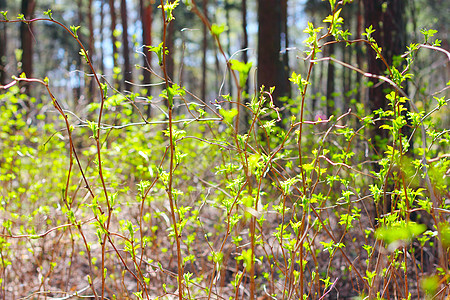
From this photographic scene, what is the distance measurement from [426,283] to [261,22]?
487 centimetres

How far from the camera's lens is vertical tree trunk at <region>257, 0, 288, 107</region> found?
4938mm

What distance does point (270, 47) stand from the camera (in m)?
5.01

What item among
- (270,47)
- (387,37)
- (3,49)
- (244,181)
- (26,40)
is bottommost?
(244,181)

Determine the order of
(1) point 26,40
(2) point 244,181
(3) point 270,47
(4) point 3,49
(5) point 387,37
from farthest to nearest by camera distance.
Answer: (4) point 3,49, (1) point 26,40, (3) point 270,47, (5) point 387,37, (2) point 244,181

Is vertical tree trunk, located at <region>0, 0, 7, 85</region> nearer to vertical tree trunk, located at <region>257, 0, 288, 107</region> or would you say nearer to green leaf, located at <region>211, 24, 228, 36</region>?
vertical tree trunk, located at <region>257, 0, 288, 107</region>

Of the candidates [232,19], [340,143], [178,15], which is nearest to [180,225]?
[340,143]

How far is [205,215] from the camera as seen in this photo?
482 cm

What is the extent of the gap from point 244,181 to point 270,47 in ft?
11.1

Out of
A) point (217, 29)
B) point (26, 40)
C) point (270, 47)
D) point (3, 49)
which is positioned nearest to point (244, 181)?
point (217, 29)

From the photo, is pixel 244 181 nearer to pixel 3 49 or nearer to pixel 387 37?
pixel 387 37

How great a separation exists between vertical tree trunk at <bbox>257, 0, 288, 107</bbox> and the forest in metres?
0.02

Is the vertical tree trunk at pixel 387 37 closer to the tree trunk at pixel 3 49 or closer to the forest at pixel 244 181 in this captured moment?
the forest at pixel 244 181

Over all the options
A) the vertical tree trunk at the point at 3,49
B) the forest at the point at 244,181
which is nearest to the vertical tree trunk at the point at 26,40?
the vertical tree trunk at the point at 3,49

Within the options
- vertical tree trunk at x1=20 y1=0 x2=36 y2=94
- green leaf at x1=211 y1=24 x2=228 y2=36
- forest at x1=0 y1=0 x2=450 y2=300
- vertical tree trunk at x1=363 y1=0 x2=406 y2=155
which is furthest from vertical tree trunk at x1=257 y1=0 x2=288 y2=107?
vertical tree trunk at x1=20 y1=0 x2=36 y2=94
